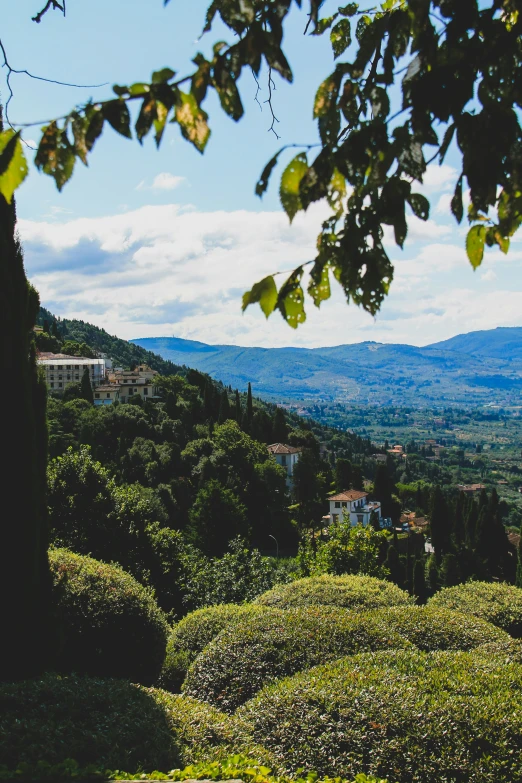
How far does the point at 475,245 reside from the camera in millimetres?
2203

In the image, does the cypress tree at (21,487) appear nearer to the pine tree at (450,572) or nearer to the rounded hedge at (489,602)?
the rounded hedge at (489,602)

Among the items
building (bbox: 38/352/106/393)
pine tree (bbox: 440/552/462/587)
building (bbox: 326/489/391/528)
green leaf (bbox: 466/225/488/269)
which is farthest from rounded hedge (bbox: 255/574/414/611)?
building (bbox: 38/352/106/393)

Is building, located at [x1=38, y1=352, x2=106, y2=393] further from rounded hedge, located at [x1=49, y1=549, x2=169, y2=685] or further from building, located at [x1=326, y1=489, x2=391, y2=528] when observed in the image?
rounded hedge, located at [x1=49, y1=549, x2=169, y2=685]

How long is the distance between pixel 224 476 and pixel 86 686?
4089 cm

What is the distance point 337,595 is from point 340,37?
987cm

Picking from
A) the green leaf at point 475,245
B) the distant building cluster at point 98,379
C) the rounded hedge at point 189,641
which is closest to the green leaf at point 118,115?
the green leaf at point 475,245

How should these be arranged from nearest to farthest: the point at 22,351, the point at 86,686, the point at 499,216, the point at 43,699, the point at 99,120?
the point at 99,120 < the point at 499,216 < the point at 43,699 < the point at 86,686 < the point at 22,351

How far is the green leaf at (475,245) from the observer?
2186mm

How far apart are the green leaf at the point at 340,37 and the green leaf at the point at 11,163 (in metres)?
2.24

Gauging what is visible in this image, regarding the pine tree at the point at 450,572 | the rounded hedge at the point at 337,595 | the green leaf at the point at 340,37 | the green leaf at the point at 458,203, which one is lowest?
the pine tree at the point at 450,572

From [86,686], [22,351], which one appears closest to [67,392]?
[22,351]

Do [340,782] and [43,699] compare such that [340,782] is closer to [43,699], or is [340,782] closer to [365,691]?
[365,691]

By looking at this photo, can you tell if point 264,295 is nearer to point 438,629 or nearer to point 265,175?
point 265,175

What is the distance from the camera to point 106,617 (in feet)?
34.5
